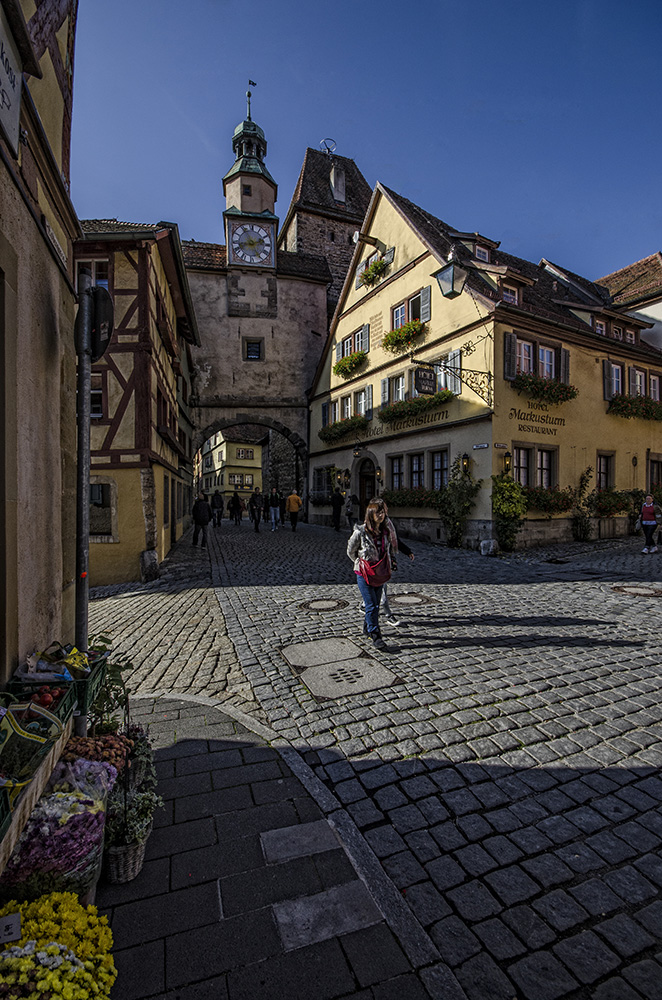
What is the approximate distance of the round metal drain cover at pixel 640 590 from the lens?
8289 mm

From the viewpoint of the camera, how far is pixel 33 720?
2.18 metres

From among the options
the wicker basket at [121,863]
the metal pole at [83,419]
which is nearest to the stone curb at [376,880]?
the wicker basket at [121,863]

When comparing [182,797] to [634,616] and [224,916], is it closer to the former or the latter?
[224,916]

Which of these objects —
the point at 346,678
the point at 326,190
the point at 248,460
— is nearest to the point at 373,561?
the point at 346,678

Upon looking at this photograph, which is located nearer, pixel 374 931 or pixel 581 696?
pixel 374 931

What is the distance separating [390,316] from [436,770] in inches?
694

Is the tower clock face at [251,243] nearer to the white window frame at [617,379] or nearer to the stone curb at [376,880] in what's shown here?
the white window frame at [617,379]

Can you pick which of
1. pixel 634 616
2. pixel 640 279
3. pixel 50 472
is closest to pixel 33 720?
pixel 50 472

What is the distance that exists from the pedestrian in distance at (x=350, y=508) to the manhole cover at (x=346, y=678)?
1421cm

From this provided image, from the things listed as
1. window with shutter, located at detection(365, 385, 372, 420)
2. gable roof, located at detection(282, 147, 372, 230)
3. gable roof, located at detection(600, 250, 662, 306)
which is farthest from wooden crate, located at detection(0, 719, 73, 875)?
gable roof, located at detection(282, 147, 372, 230)

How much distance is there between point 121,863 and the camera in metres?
2.21

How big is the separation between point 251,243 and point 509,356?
657 inches

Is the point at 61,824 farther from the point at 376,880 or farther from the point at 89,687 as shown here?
the point at 376,880

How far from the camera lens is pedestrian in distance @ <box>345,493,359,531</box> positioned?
19203 mm
